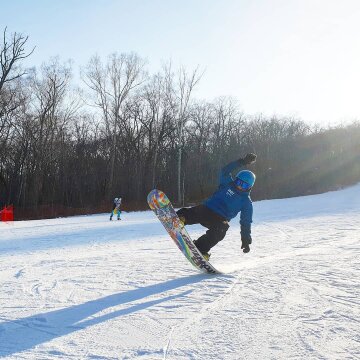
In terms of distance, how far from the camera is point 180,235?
5.59 m

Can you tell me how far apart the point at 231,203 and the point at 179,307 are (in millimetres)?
2268

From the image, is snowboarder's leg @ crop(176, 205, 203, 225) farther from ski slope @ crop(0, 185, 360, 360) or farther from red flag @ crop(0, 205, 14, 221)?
red flag @ crop(0, 205, 14, 221)

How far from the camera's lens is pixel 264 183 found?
46844 mm

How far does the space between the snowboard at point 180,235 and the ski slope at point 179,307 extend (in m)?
0.17

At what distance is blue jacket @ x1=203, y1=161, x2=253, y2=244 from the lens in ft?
18.4

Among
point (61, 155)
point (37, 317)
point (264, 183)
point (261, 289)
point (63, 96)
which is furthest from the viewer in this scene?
point (264, 183)

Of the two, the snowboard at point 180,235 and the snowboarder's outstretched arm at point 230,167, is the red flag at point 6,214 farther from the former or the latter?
the snowboarder's outstretched arm at point 230,167

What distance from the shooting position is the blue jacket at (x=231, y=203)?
5.62m

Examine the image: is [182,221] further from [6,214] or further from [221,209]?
[6,214]

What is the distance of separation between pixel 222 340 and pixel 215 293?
137 cm

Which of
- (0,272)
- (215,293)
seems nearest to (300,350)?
(215,293)

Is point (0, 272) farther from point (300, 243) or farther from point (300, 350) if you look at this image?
point (300, 243)

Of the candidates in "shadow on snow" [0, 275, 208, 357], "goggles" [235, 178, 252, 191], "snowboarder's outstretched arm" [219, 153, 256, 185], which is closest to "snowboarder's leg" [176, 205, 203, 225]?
"snowboarder's outstretched arm" [219, 153, 256, 185]

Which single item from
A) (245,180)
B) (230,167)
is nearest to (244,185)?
(245,180)
